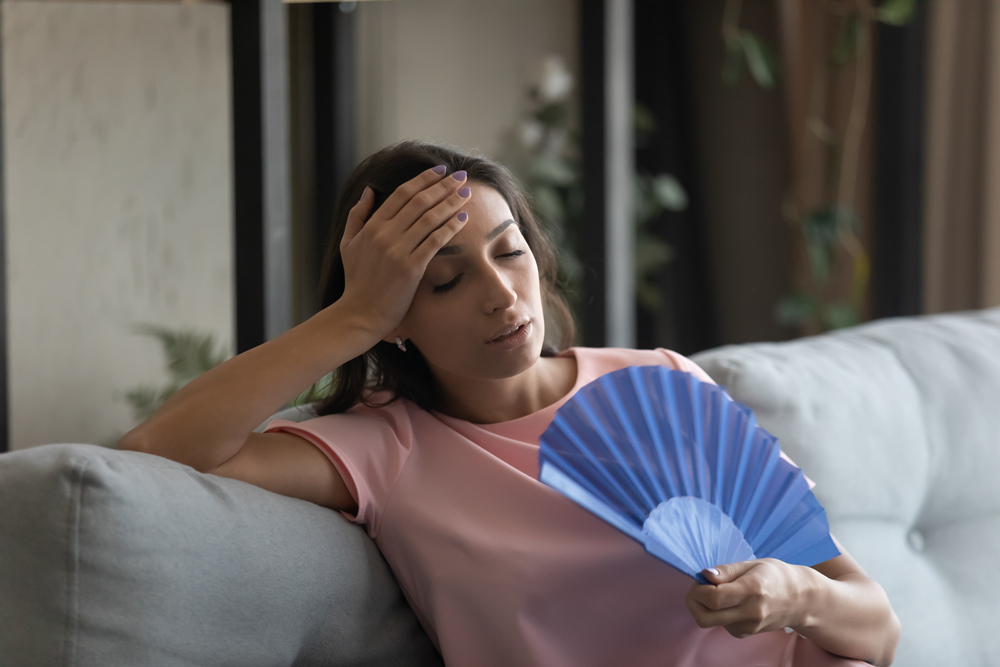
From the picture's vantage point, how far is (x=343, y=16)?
10.9 ft

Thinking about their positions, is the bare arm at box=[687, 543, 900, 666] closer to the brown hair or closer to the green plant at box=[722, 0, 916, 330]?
the brown hair

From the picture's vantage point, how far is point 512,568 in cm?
94

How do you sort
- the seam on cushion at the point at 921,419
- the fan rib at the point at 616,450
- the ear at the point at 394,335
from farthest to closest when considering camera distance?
1. the seam on cushion at the point at 921,419
2. the ear at the point at 394,335
3. the fan rib at the point at 616,450

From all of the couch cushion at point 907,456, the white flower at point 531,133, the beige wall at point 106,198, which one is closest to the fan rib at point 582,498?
the couch cushion at point 907,456

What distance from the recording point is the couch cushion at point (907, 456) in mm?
1288

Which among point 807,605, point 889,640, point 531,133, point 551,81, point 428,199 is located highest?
point 551,81

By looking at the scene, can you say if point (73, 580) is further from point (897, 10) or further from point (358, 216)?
point (897, 10)

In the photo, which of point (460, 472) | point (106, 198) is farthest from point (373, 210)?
point (106, 198)

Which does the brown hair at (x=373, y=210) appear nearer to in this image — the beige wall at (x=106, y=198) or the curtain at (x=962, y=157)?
the beige wall at (x=106, y=198)

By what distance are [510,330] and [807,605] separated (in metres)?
0.43

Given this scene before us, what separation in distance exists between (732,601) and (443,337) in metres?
0.43

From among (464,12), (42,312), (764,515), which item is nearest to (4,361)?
(42,312)

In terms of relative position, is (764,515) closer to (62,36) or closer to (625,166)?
(625,166)

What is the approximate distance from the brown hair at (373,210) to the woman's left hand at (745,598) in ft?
1.53
